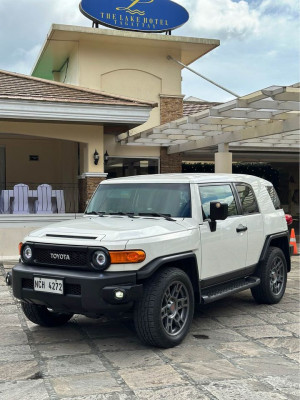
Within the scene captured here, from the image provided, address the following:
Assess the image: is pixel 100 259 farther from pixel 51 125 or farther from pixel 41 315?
pixel 51 125

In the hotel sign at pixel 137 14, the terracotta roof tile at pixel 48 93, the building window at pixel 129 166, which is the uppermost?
the hotel sign at pixel 137 14

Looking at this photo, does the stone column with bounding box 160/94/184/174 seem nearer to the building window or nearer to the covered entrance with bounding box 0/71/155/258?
the building window

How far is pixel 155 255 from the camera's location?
5.16m

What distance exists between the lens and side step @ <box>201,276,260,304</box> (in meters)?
5.84

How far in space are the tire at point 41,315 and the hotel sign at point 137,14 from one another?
14.0m

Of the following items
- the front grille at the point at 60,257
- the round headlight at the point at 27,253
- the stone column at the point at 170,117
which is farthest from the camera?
the stone column at the point at 170,117

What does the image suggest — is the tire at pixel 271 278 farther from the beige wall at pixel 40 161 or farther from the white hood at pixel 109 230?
the beige wall at pixel 40 161

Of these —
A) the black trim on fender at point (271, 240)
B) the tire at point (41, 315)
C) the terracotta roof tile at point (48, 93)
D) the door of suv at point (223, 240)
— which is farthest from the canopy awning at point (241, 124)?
the tire at point (41, 315)

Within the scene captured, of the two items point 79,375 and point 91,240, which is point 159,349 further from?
point 91,240

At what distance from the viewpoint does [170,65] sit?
1788 cm

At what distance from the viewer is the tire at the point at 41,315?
591 centimetres

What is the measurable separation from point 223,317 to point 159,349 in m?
1.58

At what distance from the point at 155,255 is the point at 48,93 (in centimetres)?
828

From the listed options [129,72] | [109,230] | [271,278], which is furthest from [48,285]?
[129,72]
